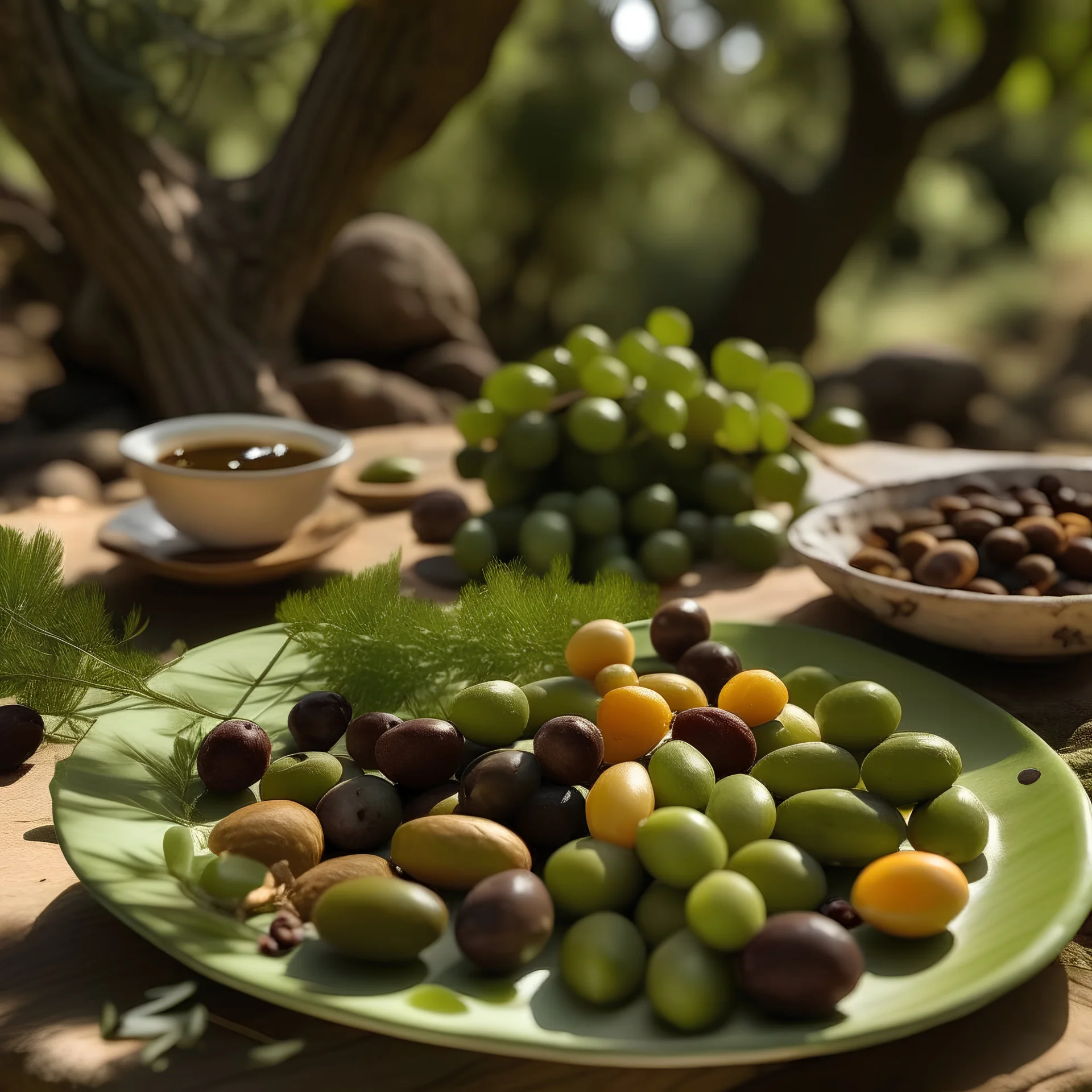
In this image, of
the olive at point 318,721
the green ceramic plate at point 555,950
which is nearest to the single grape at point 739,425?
the green ceramic plate at point 555,950

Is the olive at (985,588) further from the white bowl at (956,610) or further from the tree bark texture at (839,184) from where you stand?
the tree bark texture at (839,184)

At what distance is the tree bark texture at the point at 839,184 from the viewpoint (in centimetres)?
380

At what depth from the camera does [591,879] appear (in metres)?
0.62

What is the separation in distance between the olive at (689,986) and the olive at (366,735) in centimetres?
29

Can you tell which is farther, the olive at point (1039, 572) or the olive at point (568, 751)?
the olive at point (1039, 572)

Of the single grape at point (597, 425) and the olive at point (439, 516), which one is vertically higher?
the single grape at point (597, 425)

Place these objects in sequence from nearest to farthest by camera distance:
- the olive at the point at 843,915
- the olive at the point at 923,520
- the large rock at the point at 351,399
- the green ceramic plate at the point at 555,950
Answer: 1. the green ceramic plate at the point at 555,950
2. the olive at the point at 843,915
3. the olive at the point at 923,520
4. the large rock at the point at 351,399

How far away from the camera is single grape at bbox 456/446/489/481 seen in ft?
4.65

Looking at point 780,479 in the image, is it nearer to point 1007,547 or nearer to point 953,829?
point 1007,547

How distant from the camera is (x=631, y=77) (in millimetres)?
4332

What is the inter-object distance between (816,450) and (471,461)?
17.8 inches

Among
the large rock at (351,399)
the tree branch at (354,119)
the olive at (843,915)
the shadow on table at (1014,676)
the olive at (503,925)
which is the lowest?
the large rock at (351,399)

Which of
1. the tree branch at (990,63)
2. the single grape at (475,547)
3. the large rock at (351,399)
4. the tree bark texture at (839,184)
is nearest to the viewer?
Answer: the single grape at (475,547)

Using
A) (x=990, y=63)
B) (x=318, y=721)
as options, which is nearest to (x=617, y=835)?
(x=318, y=721)
